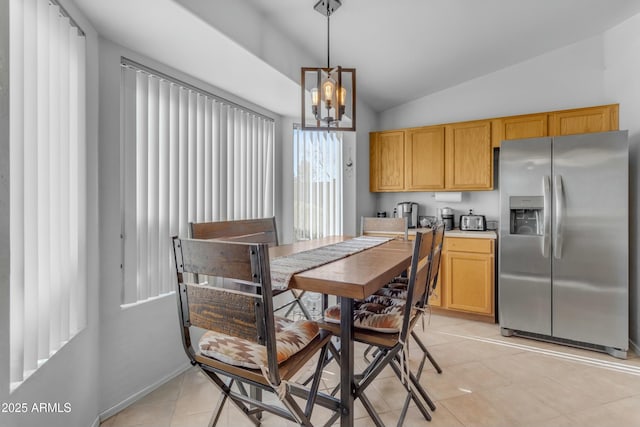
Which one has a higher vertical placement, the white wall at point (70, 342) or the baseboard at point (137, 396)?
the white wall at point (70, 342)

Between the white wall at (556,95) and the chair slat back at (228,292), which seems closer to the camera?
the chair slat back at (228,292)

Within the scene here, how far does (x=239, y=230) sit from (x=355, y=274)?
1.04m

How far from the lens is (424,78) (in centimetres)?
341

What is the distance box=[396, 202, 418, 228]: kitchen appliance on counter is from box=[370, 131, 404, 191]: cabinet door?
23cm

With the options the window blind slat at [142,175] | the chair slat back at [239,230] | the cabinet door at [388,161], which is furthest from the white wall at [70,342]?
the cabinet door at [388,161]

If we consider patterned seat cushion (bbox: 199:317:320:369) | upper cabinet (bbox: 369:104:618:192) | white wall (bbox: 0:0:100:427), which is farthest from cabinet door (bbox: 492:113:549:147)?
white wall (bbox: 0:0:100:427)

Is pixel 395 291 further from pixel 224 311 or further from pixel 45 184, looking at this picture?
pixel 45 184

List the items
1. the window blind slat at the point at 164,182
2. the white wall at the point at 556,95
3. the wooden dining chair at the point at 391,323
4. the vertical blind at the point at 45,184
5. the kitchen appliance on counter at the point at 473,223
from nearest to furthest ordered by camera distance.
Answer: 1. the vertical blind at the point at 45,184
2. the wooden dining chair at the point at 391,323
3. the window blind slat at the point at 164,182
4. the white wall at the point at 556,95
5. the kitchen appliance on counter at the point at 473,223

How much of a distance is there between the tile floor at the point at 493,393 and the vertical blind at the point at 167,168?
0.68 meters

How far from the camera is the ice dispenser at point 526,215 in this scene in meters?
2.75

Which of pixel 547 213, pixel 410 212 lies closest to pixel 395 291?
pixel 547 213

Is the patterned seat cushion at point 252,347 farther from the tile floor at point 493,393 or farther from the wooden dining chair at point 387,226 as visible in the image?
the wooden dining chair at point 387,226

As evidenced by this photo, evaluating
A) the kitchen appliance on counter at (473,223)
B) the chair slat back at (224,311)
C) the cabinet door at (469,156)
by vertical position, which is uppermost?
the cabinet door at (469,156)

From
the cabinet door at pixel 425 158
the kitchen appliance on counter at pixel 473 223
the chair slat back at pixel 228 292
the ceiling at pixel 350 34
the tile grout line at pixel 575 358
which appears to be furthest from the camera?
the cabinet door at pixel 425 158
